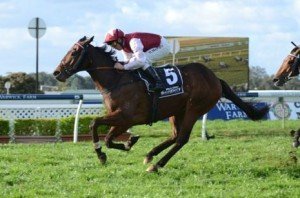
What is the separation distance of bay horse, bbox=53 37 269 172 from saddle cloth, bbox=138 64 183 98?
0.21 feet

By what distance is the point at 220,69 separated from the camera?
46781mm

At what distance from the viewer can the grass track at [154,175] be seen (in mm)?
6750

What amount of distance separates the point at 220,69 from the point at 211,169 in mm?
38982

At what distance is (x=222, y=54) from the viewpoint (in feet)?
155

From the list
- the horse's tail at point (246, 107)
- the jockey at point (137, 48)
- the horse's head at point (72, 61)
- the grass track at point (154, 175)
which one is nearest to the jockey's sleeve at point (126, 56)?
the jockey at point (137, 48)

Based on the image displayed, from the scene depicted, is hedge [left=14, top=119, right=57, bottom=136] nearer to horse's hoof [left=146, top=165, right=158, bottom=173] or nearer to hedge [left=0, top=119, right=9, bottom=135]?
hedge [left=0, top=119, right=9, bottom=135]

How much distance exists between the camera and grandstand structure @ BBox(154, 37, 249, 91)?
152 feet

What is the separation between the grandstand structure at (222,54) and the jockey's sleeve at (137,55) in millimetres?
37805

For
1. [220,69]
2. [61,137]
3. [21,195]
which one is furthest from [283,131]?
[220,69]

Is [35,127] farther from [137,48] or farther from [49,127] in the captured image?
[137,48]

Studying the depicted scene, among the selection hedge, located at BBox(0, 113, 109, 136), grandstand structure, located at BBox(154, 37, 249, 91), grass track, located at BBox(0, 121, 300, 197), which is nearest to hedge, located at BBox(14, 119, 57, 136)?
hedge, located at BBox(0, 113, 109, 136)

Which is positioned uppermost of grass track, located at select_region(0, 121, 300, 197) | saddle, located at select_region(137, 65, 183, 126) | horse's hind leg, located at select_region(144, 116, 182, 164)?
saddle, located at select_region(137, 65, 183, 126)

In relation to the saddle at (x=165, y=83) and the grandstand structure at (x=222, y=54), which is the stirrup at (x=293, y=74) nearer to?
the saddle at (x=165, y=83)

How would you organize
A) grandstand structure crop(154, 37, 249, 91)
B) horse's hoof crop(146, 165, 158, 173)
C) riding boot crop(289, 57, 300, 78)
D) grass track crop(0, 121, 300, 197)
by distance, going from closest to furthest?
grass track crop(0, 121, 300, 197), horse's hoof crop(146, 165, 158, 173), riding boot crop(289, 57, 300, 78), grandstand structure crop(154, 37, 249, 91)
